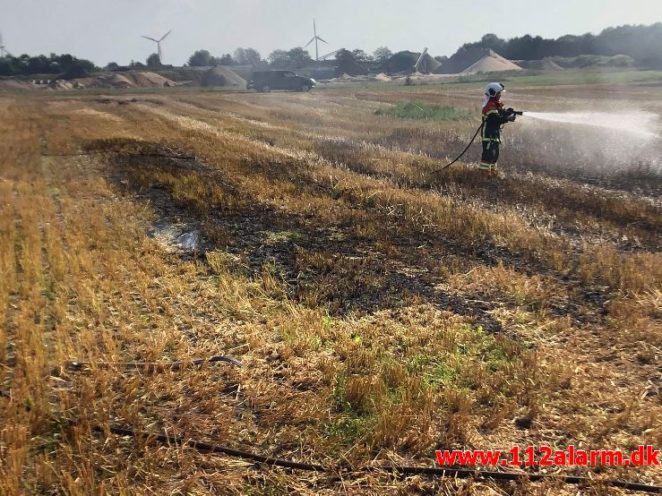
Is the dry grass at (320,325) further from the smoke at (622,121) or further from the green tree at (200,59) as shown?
the green tree at (200,59)

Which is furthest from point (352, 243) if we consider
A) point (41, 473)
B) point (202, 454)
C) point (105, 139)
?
point (105, 139)

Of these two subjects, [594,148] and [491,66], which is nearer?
[594,148]

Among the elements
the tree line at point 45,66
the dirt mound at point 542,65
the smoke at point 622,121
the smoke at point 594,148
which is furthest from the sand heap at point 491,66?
the smoke at point 594,148

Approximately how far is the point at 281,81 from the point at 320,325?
49.4 metres

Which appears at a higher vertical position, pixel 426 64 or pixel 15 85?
pixel 426 64

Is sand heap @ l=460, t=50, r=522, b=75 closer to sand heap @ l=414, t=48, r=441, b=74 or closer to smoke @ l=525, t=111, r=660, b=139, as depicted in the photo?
sand heap @ l=414, t=48, r=441, b=74

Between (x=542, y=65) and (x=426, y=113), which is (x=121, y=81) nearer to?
(x=426, y=113)

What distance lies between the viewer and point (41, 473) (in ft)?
9.48

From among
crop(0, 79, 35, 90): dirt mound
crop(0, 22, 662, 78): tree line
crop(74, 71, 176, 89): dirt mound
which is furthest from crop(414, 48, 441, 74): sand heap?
crop(0, 79, 35, 90): dirt mound

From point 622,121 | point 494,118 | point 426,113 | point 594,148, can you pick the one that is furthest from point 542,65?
point 494,118

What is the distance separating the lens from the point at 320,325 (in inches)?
188

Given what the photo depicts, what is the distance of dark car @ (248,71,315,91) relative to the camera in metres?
49.6

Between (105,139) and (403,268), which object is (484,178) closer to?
(403,268)

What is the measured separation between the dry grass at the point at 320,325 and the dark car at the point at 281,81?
42.1m
